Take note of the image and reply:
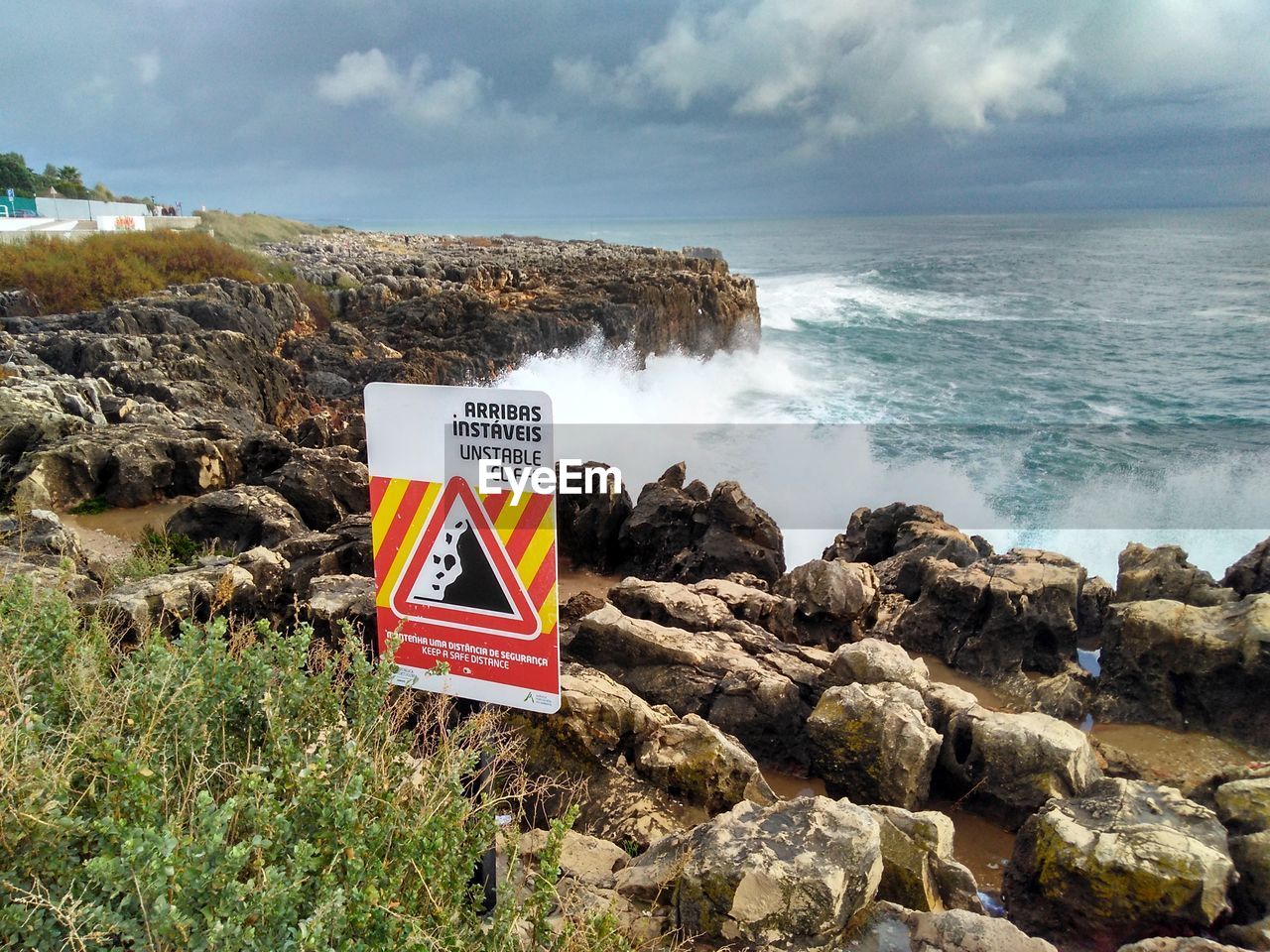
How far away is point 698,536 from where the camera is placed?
12.0 metres

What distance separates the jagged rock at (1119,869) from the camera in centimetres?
445

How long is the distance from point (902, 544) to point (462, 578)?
10.1 m

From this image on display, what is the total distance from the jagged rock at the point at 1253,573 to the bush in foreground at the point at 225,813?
32.0 ft

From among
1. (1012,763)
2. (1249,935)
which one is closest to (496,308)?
(1012,763)

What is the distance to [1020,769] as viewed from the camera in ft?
20.5

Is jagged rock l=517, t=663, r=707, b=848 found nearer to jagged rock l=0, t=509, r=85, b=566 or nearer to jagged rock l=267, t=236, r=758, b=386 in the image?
jagged rock l=0, t=509, r=85, b=566

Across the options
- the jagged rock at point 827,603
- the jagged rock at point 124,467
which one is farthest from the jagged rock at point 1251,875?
the jagged rock at point 124,467

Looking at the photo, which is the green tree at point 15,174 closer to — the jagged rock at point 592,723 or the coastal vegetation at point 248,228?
the coastal vegetation at point 248,228

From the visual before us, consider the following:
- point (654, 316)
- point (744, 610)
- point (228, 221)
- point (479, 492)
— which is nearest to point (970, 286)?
point (654, 316)

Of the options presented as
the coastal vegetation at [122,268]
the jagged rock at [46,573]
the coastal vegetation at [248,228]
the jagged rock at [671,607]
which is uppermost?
the coastal vegetation at [248,228]

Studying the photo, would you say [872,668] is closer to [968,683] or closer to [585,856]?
[968,683]

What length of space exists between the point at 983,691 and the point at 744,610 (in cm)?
314

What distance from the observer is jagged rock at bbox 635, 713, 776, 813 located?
5074 millimetres

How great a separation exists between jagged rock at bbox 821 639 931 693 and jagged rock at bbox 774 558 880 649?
6.41 ft
